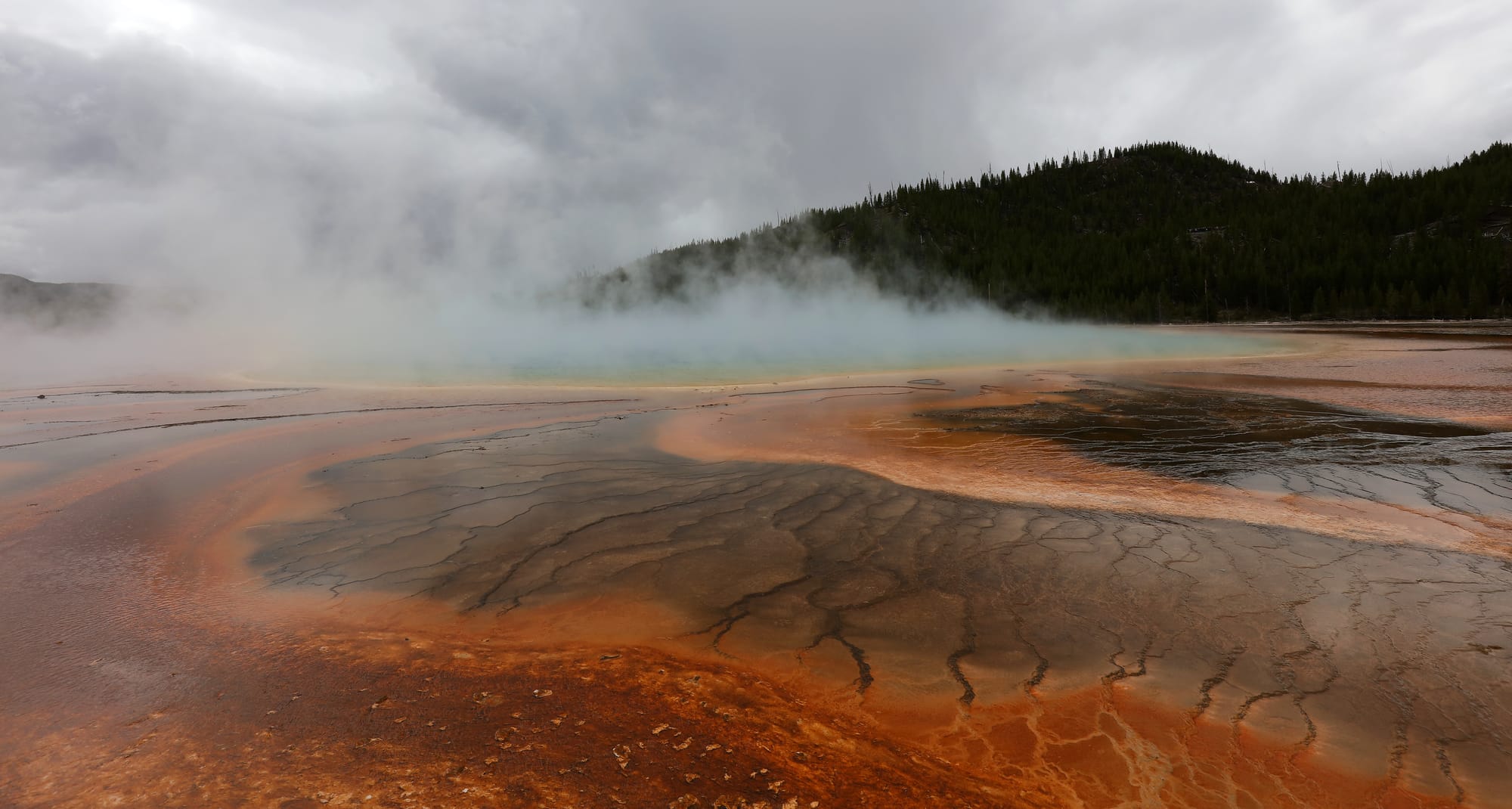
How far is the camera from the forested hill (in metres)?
58.0

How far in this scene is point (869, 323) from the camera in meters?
56.9

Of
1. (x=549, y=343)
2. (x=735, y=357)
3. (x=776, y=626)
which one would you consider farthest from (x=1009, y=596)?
(x=549, y=343)

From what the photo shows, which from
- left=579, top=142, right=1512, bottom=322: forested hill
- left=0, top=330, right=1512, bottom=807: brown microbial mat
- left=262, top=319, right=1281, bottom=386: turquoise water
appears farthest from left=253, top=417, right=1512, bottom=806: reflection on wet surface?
left=579, top=142, right=1512, bottom=322: forested hill

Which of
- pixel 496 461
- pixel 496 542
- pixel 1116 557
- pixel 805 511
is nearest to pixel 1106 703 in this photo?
pixel 1116 557

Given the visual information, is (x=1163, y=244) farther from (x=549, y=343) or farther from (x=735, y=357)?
(x=549, y=343)

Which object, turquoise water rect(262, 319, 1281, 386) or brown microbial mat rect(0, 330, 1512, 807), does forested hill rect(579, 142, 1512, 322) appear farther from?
brown microbial mat rect(0, 330, 1512, 807)

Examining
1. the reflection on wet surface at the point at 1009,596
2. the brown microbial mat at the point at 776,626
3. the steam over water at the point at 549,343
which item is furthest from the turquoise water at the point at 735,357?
the reflection on wet surface at the point at 1009,596

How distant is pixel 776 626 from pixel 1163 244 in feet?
305

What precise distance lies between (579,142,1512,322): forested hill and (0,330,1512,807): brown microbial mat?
64314mm

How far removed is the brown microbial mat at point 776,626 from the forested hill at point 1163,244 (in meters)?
64.3

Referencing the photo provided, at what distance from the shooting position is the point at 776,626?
13.4 ft

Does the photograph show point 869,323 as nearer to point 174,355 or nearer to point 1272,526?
point 174,355

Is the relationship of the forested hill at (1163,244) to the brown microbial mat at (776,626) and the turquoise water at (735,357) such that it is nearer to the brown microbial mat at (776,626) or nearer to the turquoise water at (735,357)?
the turquoise water at (735,357)

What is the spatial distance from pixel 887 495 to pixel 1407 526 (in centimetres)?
425
